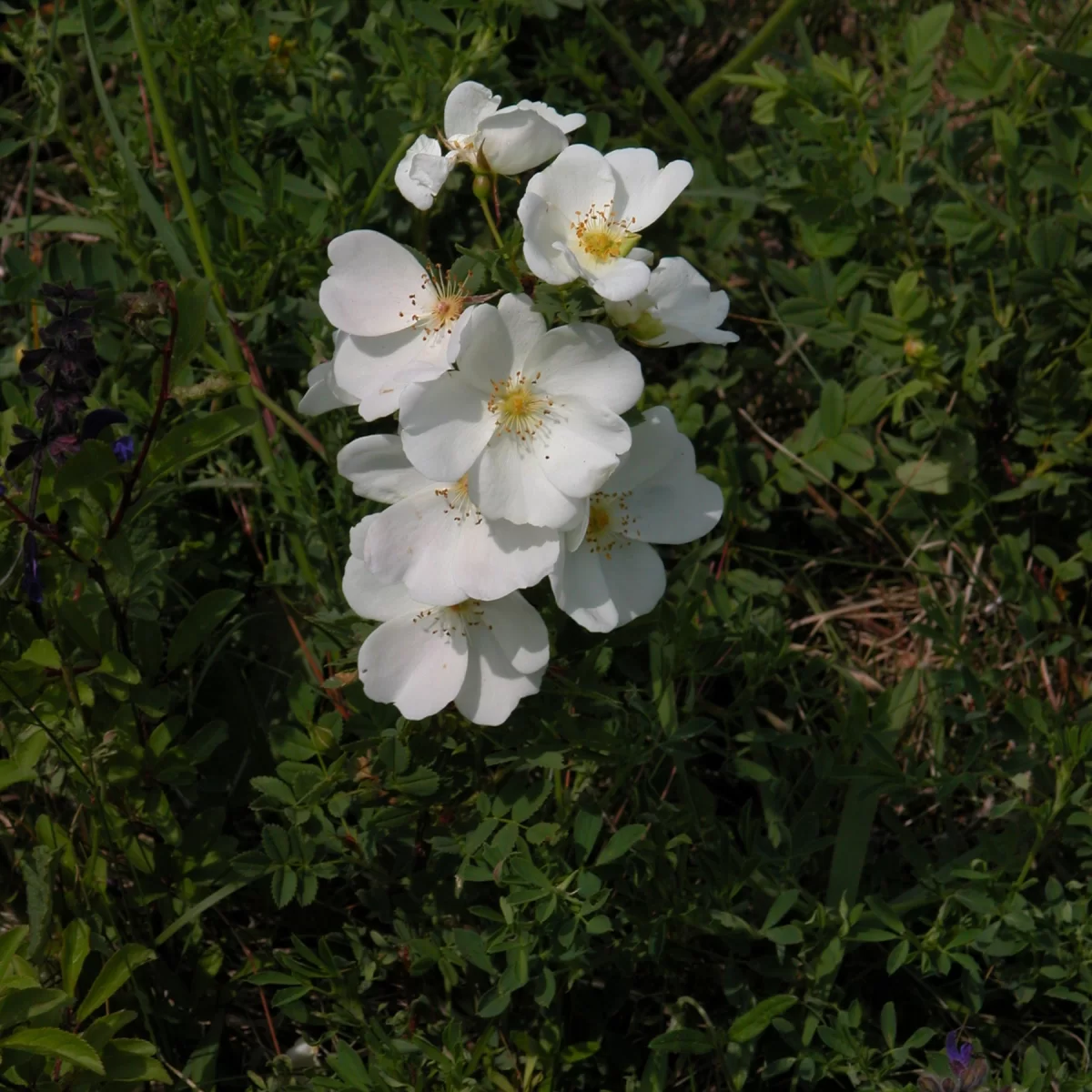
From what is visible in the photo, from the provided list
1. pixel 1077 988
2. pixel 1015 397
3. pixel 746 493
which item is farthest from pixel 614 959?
pixel 1015 397

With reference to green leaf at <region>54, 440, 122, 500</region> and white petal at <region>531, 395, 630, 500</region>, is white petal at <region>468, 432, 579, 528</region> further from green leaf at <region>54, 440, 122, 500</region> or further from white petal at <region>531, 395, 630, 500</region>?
green leaf at <region>54, 440, 122, 500</region>

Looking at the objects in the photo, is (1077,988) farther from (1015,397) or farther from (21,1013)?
(21,1013)

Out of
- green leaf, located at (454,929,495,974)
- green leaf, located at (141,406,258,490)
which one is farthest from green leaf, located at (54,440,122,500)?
green leaf, located at (454,929,495,974)

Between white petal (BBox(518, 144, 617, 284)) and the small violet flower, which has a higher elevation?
white petal (BBox(518, 144, 617, 284))

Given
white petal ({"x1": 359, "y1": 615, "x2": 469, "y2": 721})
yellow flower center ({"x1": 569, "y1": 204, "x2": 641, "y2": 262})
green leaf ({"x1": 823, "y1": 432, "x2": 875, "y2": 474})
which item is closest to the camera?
yellow flower center ({"x1": 569, "y1": 204, "x2": 641, "y2": 262})

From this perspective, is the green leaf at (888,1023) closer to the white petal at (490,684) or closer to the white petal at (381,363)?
the white petal at (490,684)

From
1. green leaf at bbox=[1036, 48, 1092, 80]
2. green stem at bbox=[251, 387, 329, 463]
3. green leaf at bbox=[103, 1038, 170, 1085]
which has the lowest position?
green leaf at bbox=[103, 1038, 170, 1085]
